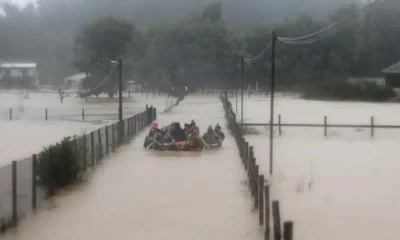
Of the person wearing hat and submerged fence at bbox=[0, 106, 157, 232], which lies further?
the person wearing hat

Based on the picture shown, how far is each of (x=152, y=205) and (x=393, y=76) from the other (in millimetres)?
55714

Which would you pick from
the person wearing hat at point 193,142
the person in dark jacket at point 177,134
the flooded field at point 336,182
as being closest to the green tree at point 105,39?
the flooded field at point 336,182

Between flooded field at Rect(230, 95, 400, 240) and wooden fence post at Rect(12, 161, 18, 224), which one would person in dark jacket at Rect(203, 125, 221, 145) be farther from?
wooden fence post at Rect(12, 161, 18, 224)

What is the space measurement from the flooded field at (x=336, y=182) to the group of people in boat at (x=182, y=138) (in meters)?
1.74

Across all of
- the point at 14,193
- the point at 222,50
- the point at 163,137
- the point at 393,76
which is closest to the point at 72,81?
the point at 222,50

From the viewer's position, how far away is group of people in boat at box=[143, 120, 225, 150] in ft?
73.2

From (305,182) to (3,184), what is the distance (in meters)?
8.24

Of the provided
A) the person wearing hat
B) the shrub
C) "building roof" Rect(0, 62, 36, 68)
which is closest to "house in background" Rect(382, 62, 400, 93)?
the person wearing hat

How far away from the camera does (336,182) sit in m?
16.4

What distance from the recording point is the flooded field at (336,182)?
11.6 metres

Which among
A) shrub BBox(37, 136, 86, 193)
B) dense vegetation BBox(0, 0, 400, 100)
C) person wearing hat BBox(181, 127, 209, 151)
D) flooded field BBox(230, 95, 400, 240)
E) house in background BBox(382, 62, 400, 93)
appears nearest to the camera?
flooded field BBox(230, 95, 400, 240)

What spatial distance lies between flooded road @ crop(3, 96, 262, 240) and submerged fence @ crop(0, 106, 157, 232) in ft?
0.80

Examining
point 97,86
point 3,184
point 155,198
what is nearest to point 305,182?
point 155,198

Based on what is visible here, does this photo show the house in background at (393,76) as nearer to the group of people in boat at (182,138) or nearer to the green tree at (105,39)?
the green tree at (105,39)
